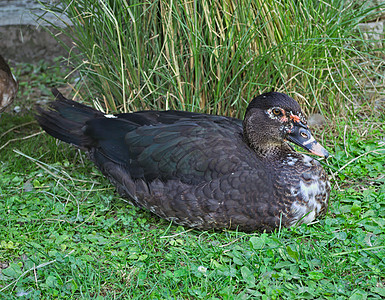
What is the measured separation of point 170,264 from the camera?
2.85 meters

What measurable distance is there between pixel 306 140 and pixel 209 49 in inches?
41.8

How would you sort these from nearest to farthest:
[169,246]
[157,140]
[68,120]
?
1. [169,246]
2. [157,140]
3. [68,120]

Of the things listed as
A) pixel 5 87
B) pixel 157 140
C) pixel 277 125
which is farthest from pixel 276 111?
pixel 5 87

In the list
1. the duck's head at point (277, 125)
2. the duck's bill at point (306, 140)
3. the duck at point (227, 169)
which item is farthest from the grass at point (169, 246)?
the duck's head at point (277, 125)

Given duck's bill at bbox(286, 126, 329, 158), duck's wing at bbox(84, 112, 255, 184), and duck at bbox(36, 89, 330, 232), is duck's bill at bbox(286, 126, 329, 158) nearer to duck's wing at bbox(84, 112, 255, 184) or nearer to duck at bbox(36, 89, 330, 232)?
duck at bbox(36, 89, 330, 232)

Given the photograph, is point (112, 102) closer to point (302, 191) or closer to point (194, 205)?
point (194, 205)

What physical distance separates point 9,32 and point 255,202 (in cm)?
407

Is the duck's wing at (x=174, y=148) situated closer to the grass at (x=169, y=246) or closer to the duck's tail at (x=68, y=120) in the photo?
the duck's tail at (x=68, y=120)

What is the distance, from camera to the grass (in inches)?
102

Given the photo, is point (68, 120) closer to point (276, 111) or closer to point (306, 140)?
point (276, 111)

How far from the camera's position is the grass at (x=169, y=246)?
258 cm

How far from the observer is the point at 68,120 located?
370 cm

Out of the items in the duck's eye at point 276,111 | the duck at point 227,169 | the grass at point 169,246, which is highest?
the duck's eye at point 276,111

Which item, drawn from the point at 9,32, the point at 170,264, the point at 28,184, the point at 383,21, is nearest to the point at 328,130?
the point at 383,21
